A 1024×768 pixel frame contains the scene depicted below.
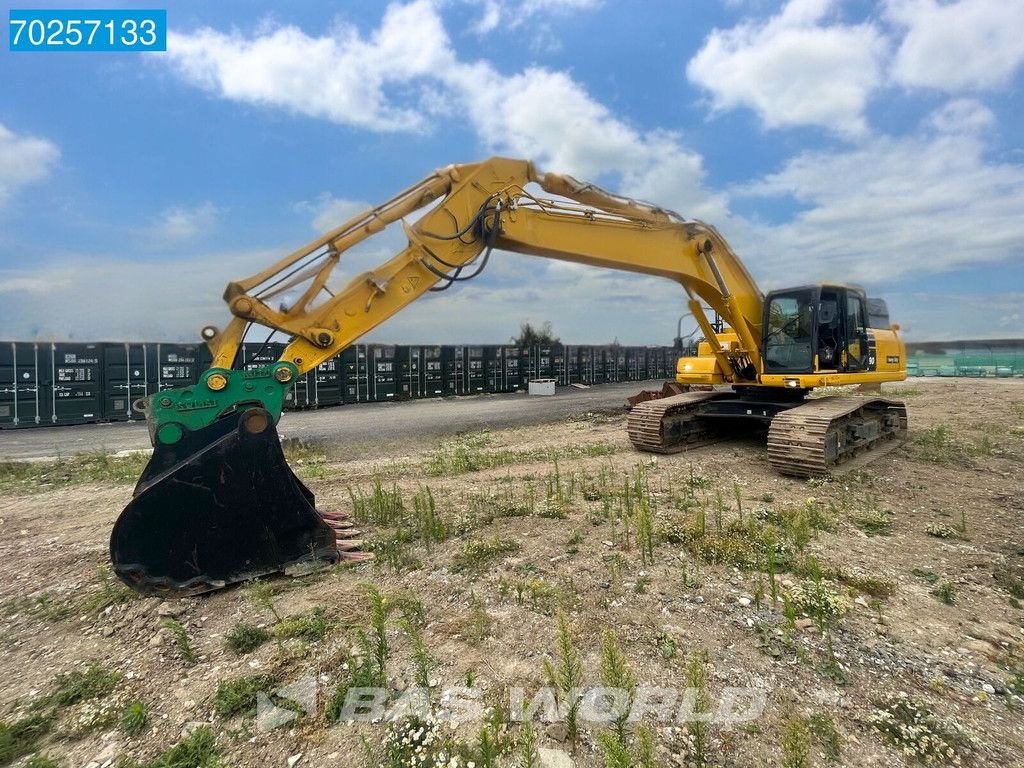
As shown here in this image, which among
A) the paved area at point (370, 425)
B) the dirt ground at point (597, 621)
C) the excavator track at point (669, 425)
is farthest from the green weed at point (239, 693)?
the paved area at point (370, 425)

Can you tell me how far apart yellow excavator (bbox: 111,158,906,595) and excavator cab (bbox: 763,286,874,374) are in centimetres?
2

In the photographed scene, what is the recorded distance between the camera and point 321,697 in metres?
2.64

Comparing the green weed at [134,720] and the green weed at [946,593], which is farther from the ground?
the green weed at [946,593]

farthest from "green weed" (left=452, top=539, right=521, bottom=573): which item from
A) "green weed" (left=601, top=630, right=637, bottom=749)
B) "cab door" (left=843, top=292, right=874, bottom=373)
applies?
"cab door" (left=843, top=292, right=874, bottom=373)

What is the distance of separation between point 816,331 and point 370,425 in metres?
10.6

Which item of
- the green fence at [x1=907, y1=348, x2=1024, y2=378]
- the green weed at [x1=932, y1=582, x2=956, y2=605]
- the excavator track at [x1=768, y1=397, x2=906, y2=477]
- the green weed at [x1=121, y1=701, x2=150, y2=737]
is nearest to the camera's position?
the green weed at [x1=121, y1=701, x2=150, y2=737]

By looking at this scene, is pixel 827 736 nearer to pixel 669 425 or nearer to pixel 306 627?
pixel 306 627

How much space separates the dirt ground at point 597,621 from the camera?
7.83ft

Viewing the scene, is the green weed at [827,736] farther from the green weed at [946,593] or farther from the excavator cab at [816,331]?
the excavator cab at [816,331]

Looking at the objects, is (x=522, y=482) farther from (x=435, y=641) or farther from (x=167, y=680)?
(x=167, y=680)

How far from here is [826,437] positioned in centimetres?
688

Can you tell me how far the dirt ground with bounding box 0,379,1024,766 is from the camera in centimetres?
239

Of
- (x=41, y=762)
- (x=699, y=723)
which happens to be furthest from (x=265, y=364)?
(x=699, y=723)

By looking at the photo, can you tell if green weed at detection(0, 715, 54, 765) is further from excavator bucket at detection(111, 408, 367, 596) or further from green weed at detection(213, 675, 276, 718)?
excavator bucket at detection(111, 408, 367, 596)
